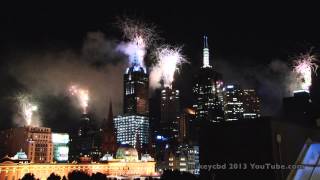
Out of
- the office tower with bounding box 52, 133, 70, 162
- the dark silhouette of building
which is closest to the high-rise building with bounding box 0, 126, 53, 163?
the office tower with bounding box 52, 133, 70, 162

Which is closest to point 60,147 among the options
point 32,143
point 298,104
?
point 32,143

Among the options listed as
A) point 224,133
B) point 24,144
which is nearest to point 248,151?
point 224,133

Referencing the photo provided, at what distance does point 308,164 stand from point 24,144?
151 meters

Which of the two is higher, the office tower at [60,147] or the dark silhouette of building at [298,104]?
the dark silhouette of building at [298,104]

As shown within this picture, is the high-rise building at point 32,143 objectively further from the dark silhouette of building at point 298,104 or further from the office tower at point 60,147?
the dark silhouette of building at point 298,104

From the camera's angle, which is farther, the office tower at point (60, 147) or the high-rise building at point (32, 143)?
the office tower at point (60, 147)

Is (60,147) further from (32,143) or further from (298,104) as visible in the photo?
(298,104)

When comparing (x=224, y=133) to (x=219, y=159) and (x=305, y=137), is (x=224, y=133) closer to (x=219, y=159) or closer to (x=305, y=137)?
(x=219, y=159)

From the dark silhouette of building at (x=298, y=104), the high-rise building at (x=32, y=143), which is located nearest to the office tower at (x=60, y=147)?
the high-rise building at (x=32, y=143)

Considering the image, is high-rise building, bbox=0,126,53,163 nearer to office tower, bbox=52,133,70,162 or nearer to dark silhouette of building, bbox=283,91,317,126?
office tower, bbox=52,133,70,162

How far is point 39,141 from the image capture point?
169000 millimetres

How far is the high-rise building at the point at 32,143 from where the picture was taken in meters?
165

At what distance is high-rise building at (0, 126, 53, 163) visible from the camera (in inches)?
6496

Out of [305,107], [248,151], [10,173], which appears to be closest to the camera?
[248,151]
